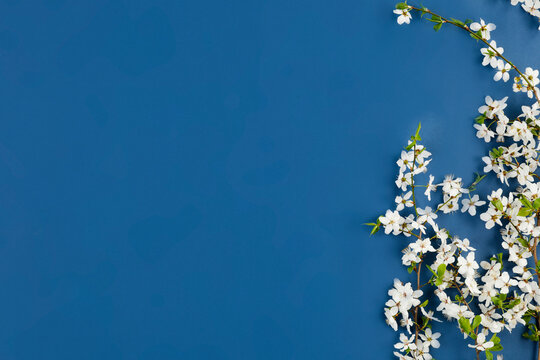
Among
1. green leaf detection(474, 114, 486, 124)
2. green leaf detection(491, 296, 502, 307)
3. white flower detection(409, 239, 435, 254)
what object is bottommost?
green leaf detection(491, 296, 502, 307)

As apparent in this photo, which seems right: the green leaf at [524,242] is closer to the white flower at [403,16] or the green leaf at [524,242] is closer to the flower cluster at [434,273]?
the flower cluster at [434,273]

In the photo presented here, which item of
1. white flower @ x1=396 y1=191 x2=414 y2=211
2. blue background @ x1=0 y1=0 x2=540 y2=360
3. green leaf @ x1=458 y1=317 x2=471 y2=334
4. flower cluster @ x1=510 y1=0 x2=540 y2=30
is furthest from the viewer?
flower cluster @ x1=510 y1=0 x2=540 y2=30

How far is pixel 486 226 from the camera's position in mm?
1233

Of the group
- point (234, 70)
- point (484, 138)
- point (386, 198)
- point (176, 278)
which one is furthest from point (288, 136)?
point (484, 138)

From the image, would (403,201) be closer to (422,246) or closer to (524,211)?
(422,246)

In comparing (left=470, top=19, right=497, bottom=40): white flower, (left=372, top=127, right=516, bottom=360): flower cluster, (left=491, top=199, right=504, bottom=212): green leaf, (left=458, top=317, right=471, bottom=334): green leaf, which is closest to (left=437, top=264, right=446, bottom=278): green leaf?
(left=372, top=127, right=516, bottom=360): flower cluster

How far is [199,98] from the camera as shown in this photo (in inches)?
43.0

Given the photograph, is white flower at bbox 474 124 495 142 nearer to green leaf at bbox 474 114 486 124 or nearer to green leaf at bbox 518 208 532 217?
green leaf at bbox 474 114 486 124

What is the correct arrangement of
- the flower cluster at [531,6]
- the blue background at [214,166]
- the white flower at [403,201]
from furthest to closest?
1. the flower cluster at [531,6]
2. the white flower at [403,201]
3. the blue background at [214,166]

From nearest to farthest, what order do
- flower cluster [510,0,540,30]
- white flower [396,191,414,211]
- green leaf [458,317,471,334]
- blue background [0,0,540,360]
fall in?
1. blue background [0,0,540,360]
2. green leaf [458,317,471,334]
3. white flower [396,191,414,211]
4. flower cluster [510,0,540,30]

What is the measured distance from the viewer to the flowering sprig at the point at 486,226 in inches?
46.8

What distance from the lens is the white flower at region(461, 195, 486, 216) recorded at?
1.25 metres

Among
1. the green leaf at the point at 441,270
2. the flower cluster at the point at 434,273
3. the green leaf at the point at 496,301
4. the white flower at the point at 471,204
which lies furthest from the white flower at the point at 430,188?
the green leaf at the point at 496,301

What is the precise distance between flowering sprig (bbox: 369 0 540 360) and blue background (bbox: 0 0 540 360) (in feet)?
0.17
